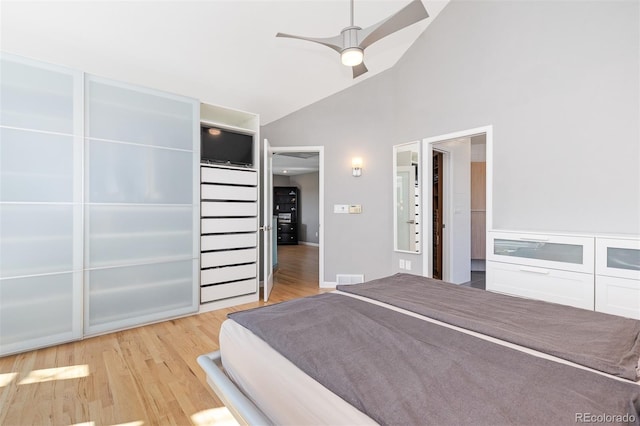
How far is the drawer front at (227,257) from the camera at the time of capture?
3.36 meters

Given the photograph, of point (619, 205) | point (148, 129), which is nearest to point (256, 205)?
point (148, 129)

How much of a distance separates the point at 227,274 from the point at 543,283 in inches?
124

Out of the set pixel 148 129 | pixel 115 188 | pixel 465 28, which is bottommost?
pixel 115 188

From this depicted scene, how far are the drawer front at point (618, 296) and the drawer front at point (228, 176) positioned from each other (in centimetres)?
343

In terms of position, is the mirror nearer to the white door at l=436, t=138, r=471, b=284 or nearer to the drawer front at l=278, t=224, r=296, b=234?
the white door at l=436, t=138, r=471, b=284

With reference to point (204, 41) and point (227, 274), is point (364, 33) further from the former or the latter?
point (227, 274)

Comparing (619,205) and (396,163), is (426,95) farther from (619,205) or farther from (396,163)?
(619,205)

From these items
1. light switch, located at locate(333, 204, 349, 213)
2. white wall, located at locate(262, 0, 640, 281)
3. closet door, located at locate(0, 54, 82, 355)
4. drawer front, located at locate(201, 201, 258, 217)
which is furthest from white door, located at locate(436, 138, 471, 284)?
closet door, located at locate(0, 54, 82, 355)

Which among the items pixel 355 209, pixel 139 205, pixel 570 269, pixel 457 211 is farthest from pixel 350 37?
pixel 457 211

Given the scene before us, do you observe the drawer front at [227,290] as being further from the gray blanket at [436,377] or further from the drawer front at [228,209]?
the gray blanket at [436,377]

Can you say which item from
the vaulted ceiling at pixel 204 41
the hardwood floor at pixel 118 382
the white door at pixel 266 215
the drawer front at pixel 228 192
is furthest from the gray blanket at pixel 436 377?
the vaulted ceiling at pixel 204 41

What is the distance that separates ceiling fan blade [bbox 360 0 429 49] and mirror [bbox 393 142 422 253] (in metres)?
1.93

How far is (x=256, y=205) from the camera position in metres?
3.79

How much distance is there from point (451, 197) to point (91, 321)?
4469mm
